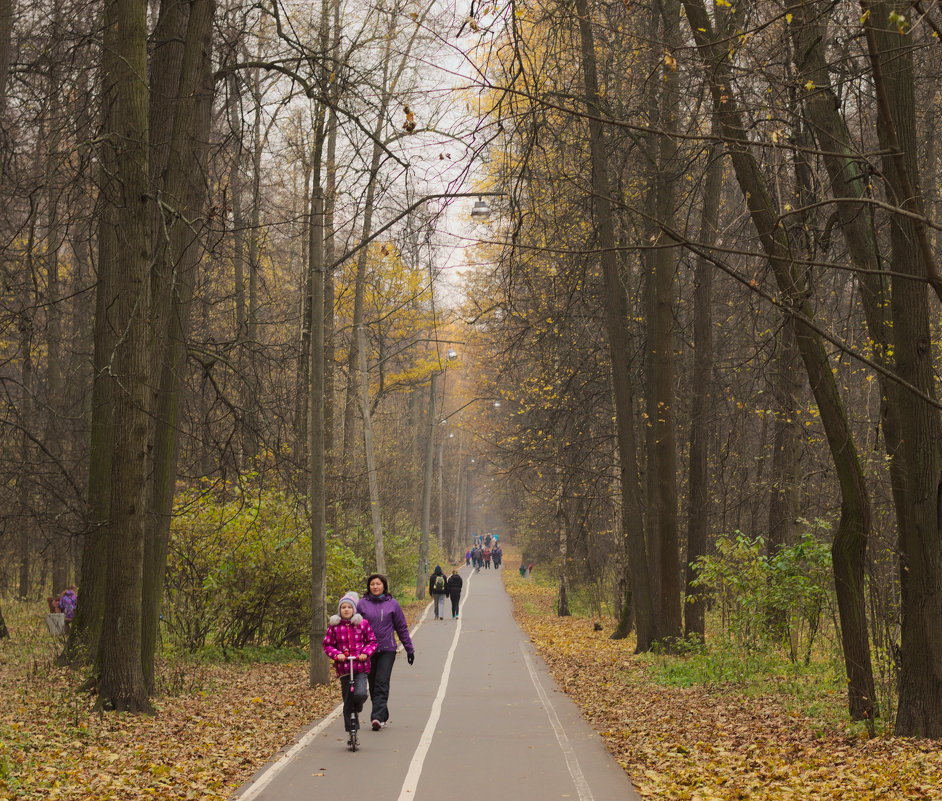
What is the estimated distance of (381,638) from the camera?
1249 centimetres

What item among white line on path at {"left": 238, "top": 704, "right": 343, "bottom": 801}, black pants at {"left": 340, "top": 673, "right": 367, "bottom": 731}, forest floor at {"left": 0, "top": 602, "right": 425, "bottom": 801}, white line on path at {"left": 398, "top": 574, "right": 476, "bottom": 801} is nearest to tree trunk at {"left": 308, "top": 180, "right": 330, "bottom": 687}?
forest floor at {"left": 0, "top": 602, "right": 425, "bottom": 801}

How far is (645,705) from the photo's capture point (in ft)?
45.2

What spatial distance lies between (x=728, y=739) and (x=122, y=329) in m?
7.83

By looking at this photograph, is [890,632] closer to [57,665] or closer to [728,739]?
[728,739]

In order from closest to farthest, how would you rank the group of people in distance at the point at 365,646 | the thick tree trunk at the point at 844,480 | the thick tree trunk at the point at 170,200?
the thick tree trunk at the point at 844,480 < the group of people in distance at the point at 365,646 < the thick tree trunk at the point at 170,200

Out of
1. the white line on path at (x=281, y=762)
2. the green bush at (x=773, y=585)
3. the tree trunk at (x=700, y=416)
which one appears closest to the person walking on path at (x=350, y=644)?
the white line on path at (x=281, y=762)

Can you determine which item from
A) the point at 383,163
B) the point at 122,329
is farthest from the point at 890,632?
the point at 122,329

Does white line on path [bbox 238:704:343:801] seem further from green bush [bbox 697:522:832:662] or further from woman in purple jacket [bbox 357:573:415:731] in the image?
green bush [bbox 697:522:832:662]

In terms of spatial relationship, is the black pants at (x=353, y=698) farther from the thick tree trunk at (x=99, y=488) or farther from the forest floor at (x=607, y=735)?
the thick tree trunk at (x=99, y=488)

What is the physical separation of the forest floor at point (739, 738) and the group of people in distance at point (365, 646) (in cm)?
258

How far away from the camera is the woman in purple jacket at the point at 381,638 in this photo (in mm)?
12359

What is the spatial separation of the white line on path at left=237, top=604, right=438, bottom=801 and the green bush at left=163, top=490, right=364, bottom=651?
19.7 ft

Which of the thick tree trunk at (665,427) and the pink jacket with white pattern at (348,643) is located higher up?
the thick tree trunk at (665,427)

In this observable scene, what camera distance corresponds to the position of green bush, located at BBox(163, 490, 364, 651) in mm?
19500
